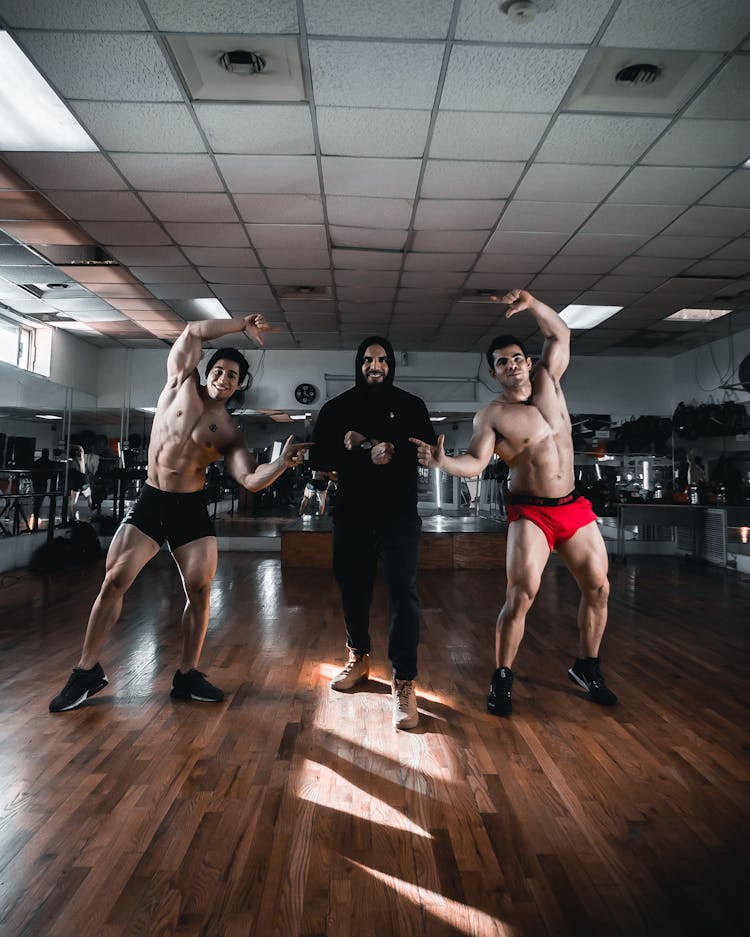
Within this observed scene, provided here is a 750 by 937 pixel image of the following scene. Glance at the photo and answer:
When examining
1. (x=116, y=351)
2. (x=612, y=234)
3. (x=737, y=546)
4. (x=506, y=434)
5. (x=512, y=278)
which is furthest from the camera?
(x=116, y=351)

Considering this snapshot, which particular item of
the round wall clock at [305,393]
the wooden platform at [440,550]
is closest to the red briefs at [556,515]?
the wooden platform at [440,550]

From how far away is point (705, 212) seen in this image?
425cm

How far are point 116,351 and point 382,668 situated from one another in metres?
7.49

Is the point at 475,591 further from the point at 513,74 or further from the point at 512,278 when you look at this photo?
the point at 513,74

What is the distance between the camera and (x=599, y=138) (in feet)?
11.2

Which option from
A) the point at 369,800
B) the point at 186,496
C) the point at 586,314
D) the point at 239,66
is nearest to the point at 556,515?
the point at 369,800

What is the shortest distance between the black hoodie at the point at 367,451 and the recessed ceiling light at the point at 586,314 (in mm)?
4490

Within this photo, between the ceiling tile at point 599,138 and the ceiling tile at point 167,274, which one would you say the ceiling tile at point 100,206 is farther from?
the ceiling tile at point 599,138

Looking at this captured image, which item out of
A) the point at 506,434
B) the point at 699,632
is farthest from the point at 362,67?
the point at 699,632

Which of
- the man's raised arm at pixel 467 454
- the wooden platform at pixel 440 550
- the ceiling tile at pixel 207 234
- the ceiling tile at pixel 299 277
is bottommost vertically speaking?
the wooden platform at pixel 440 550

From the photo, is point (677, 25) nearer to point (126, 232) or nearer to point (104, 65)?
point (104, 65)

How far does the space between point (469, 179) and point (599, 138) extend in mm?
818

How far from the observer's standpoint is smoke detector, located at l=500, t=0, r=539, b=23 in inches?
96.3

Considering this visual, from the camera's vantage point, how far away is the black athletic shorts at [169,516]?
250 cm
